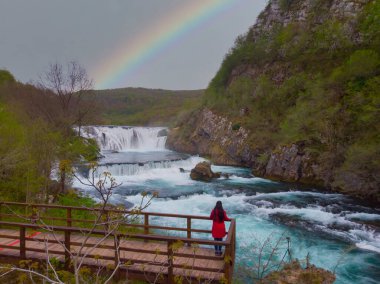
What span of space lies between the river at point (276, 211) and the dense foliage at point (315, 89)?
3.50 metres

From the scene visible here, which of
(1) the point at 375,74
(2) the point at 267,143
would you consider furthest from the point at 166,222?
(1) the point at 375,74

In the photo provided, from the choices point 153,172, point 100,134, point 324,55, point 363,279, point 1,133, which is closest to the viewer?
point 363,279

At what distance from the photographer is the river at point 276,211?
527 inches

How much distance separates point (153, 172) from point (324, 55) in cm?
2703

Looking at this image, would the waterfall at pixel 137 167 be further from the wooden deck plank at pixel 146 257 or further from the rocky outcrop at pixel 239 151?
the wooden deck plank at pixel 146 257

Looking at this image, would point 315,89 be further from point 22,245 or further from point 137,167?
point 22,245

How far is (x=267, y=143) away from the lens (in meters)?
36.7

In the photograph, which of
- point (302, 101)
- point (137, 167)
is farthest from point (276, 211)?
point (302, 101)

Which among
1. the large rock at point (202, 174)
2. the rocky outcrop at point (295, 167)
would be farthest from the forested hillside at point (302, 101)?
the large rock at point (202, 174)

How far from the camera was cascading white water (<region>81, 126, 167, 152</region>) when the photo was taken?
61750 millimetres

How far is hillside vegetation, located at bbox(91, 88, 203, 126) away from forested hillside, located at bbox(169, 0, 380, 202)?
148ft

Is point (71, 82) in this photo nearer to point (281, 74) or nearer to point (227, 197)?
point (227, 197)

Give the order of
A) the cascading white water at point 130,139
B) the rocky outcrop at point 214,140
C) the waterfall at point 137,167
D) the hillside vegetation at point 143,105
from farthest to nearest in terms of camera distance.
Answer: the hillside vegetation at point 143,105 → the cascading white water at point 130,139 → the rocky outcrop at point 214,140 → the waterfall at point 137,167

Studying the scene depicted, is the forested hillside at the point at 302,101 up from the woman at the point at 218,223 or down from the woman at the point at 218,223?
up
